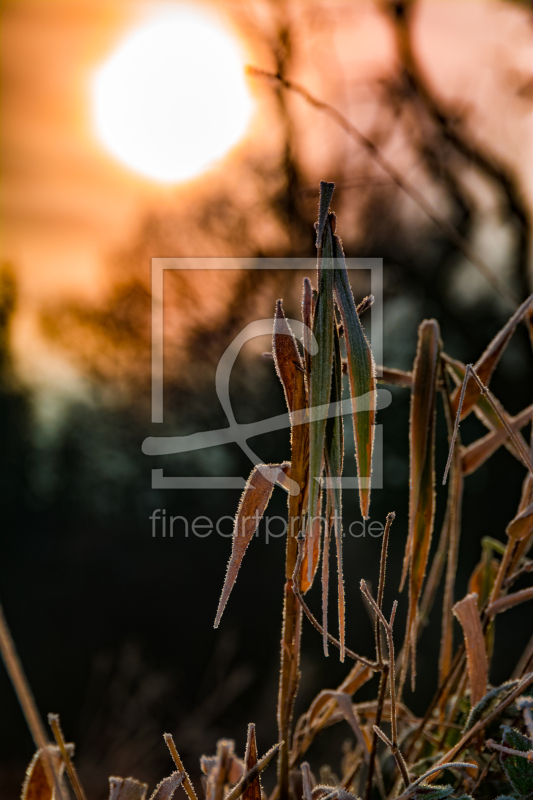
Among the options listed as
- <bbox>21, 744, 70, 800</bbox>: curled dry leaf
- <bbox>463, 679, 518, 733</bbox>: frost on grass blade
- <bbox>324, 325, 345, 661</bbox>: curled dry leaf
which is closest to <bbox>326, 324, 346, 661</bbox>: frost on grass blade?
<bbox>324, 325, 345, 661</bbox>: curled dry leaf

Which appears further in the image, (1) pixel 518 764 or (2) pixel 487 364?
(2) pixel 487 364

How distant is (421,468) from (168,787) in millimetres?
248

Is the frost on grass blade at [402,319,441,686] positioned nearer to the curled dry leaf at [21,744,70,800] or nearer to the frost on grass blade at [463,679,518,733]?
the frost on grass blade at [463,679,518,733]

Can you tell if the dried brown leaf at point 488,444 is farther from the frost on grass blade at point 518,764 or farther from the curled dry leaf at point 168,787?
the curled dry leaf at point 168,787

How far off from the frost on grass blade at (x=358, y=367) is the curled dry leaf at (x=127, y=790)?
0.74 ft

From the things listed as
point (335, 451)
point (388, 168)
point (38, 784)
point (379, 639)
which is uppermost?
point (388, 168)

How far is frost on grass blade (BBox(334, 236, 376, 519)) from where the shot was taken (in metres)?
0.28

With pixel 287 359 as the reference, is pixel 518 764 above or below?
below

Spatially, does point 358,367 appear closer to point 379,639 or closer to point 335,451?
point 335,451

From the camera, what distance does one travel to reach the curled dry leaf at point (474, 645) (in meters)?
0.34

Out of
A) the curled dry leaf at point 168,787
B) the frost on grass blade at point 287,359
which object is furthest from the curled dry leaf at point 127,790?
the frost on grass blade at point 287,359

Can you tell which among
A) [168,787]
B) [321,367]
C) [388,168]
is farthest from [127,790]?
[388,168]

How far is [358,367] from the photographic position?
11.2 inches

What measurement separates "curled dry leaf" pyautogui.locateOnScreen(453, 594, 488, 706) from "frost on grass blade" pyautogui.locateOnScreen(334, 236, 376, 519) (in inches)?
→ 5.1
